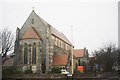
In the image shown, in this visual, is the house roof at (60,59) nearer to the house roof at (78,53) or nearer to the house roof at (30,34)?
the house roof at (30,34)

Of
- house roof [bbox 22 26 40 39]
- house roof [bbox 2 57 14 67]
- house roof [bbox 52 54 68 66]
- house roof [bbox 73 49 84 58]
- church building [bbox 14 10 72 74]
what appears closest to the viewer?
church building [bbox 14 10 72 74]

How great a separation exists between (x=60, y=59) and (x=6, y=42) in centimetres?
1215

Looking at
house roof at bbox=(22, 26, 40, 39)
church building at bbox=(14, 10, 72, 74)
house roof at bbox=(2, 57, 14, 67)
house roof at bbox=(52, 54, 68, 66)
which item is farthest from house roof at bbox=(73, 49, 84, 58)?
house roof at bbox=(22, 26, 40, 39)

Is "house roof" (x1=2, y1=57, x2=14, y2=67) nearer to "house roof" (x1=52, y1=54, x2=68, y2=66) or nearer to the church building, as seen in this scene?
the church building

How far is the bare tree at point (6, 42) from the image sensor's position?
4781 centimetres

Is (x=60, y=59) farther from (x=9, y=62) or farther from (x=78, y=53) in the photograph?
(x=78, y=53)

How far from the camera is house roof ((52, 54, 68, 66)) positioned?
50.0 m

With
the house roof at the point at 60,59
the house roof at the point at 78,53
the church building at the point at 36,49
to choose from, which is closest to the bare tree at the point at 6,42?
the church building at the point at 36,49

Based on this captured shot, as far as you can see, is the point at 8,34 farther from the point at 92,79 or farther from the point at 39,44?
the point at 92,79

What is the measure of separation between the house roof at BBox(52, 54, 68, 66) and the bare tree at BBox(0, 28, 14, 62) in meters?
10.1

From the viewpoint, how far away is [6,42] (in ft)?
164

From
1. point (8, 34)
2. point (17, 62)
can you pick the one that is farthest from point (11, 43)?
point (17, 62)

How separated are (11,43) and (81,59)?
2655cm

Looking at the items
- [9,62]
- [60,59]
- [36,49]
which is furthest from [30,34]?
[9,62]
